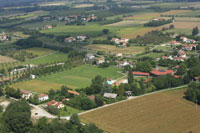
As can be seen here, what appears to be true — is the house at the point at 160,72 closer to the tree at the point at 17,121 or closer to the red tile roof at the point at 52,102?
the red tile roof at the point at 52,102

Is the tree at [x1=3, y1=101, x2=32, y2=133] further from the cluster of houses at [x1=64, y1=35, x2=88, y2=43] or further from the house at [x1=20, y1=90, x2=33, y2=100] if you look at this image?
the cluster of houses at [x1=64, y1=35, x2=88, y2=43]

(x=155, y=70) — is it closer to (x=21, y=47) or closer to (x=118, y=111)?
(x=118, y=111)

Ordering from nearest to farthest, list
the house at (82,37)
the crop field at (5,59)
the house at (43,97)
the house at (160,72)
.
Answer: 1. the house at (43,97)
2. the house at (160,72)
3. the crop field at (5,59)
4. the house at (82,37)

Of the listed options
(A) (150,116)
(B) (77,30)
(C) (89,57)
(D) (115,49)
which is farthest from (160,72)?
(B) (77,30)

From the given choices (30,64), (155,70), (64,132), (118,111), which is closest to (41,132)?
(64,132)

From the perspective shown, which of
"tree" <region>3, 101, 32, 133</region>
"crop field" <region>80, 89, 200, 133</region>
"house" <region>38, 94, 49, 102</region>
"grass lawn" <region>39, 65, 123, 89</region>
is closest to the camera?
"crop field" <region>80, 89, 200, 133</region>

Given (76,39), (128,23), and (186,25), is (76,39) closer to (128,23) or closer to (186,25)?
(128,23)

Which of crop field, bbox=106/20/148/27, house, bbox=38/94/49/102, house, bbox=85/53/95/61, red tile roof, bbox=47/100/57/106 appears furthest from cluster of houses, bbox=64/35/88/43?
red tile roof, bbox=47/100/57/106

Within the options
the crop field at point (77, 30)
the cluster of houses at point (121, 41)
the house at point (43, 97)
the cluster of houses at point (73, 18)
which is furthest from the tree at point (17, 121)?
the cluster of houses at point (73, 18)
